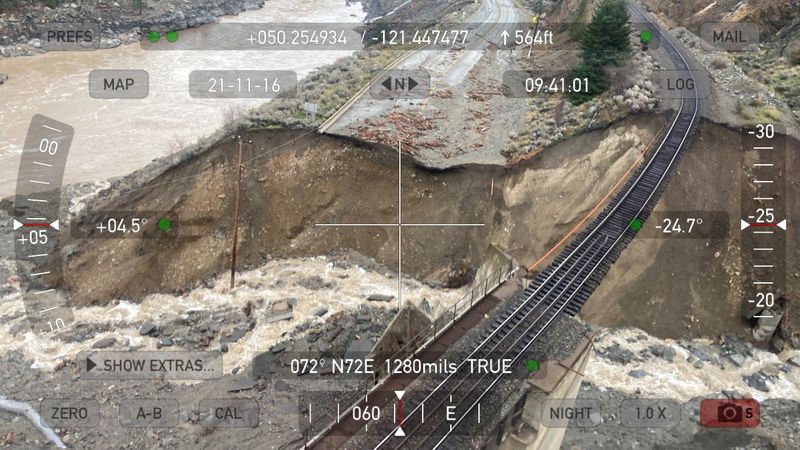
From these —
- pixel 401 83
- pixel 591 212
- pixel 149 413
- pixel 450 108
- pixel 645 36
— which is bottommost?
pixel 149 413

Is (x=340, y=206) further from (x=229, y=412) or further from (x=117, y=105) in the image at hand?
(x=117, y=105)

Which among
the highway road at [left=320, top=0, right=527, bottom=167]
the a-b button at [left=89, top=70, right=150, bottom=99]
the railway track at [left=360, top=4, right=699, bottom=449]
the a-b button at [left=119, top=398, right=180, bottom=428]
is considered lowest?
the a-b button at [left=119, top=398, right=180, bottom=428]

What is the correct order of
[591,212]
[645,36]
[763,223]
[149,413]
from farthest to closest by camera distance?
[645,36] < [591,212] < [763,223] < [149,413]

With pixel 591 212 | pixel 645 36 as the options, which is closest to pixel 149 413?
pixel 591 212

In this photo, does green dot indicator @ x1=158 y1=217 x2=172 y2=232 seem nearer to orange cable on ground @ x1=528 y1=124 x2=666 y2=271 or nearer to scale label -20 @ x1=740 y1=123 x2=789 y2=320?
→ orange cable on ground @ x1=528 y1=124 x2=666 y2=271

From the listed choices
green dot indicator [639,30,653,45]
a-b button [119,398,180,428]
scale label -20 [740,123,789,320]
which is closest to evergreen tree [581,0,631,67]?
green dot indicator [639,30,653,45]

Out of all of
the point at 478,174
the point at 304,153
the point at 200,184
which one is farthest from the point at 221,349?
the point at 478,174

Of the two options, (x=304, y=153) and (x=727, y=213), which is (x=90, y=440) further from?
(x=727, y=213)

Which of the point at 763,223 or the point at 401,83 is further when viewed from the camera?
the point at 401,83
